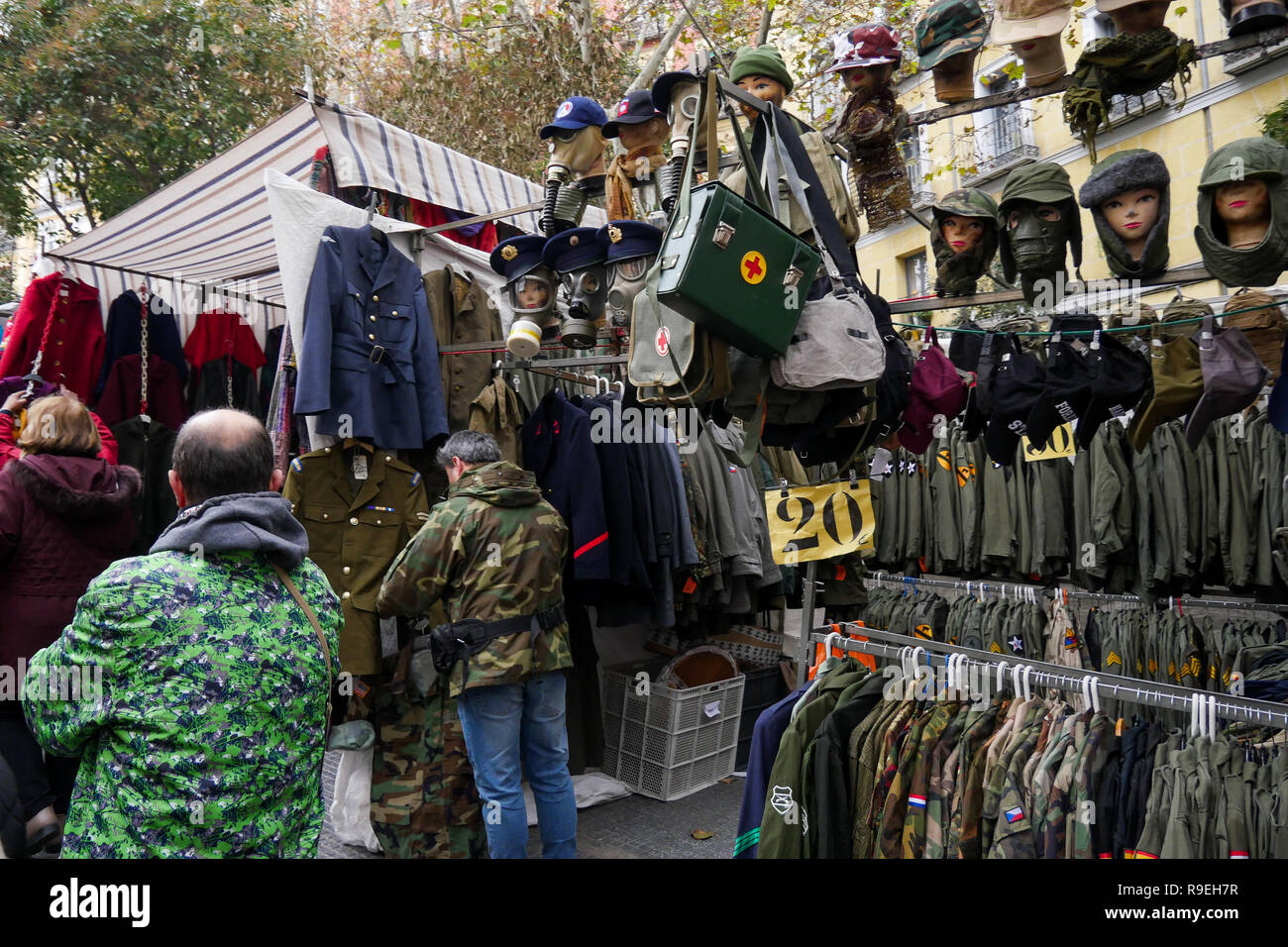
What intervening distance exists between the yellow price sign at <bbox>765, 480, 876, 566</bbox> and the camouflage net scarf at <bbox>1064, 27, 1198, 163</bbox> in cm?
162

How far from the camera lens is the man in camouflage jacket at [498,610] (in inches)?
154

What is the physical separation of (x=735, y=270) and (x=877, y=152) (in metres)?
1.66

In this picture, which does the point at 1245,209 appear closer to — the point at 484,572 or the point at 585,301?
the point at 585,301

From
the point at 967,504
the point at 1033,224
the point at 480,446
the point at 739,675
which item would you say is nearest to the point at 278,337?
the point at 480,446

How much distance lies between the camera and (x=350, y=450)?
4285 mm

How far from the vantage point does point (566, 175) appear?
454 centimetres

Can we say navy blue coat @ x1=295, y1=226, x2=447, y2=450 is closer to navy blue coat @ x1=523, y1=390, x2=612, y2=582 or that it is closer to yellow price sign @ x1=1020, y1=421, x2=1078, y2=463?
navy blue coat @ x1=523, y1=390, x2=612, y2=582

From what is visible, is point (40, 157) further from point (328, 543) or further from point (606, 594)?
point (606, 594)

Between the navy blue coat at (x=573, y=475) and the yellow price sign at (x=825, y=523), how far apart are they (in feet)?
3.89

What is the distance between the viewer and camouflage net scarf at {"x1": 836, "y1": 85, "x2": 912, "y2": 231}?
375 centimetres

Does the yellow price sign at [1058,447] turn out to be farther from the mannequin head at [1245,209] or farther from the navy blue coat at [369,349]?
the navy blue coat at [369,349]

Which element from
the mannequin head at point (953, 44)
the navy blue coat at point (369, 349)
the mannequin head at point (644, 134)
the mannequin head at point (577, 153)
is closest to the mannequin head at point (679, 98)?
the mannequin head at point (644, 134)

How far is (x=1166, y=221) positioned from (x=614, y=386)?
3010mm

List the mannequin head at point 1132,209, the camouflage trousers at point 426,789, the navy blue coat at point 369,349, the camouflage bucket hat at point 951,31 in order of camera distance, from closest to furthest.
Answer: the mannequin head at point 1132,209 < the camouflage bucket hat at point 951,31 < the navy blue coat at point 369,349 < the camouflage trousers at point 426,789
